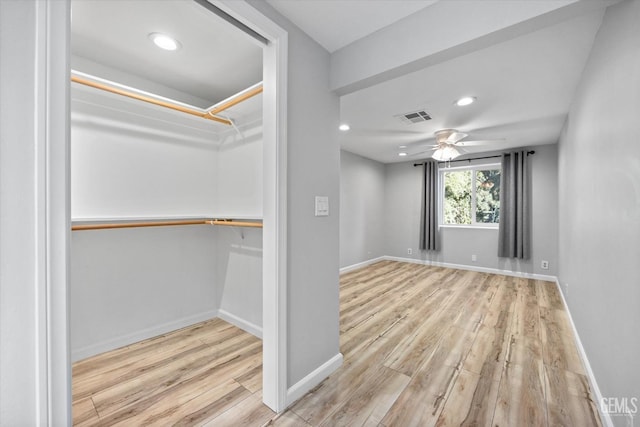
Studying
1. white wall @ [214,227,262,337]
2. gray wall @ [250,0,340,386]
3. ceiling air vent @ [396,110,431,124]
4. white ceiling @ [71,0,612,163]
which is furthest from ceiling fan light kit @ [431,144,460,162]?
white wall @ [214,227,262,337]

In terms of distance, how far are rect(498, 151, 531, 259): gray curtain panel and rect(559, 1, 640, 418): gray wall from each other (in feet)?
9.95

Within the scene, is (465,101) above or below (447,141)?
above

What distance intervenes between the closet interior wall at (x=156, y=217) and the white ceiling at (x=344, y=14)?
0.95 metres

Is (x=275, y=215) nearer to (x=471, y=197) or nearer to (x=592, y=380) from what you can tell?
(x=592, y=380)

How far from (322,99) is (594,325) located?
2.43 meters

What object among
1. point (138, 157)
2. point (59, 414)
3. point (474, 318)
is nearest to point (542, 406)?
point (474, 318)

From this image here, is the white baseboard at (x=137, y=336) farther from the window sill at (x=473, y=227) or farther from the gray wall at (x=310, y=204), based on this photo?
the window sill at (x=473, y=227)

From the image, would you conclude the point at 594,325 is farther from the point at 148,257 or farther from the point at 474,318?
the point at 148,257

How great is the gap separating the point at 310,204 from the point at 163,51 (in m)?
1.61

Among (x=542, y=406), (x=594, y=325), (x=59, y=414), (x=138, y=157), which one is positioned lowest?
(x=542, y=406)

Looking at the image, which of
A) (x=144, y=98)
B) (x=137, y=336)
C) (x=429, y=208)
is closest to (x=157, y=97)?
(x=144, y=98)

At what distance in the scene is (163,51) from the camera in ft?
6.41

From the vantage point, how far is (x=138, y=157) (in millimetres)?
2301

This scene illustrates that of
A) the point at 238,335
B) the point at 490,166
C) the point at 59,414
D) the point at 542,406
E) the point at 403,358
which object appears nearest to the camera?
the point at 59,414
